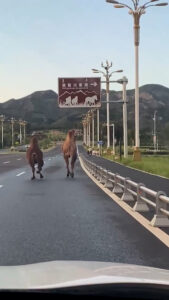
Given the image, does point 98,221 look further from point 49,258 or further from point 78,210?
point 49,258

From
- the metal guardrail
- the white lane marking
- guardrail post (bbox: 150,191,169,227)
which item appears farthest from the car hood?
guardrail post (bbox: 150,191,169,227)

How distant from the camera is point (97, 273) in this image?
3.53 meters

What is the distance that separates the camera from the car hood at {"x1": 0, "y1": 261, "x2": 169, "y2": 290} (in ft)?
10.2

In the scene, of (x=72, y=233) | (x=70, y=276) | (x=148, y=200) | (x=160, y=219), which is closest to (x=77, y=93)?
(x=148, y=200)

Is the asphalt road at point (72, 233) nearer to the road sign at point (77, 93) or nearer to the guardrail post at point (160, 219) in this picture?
the guardrail post at point (160, 219)

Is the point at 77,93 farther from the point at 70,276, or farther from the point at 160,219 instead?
the point at 70,276

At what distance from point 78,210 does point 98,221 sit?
201 centimetres

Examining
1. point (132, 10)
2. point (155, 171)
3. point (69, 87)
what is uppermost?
point (132, 10)

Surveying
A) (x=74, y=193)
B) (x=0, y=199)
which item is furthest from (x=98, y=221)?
(x=74, y=193)

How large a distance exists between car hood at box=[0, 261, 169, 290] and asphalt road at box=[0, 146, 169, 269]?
365 cm

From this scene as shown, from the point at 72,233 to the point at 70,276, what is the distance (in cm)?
686

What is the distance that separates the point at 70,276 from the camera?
11.3 ft

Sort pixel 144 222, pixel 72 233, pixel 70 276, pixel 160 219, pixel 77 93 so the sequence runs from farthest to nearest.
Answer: pixel 77 93 → pixel 144 222 → pixel 160 219 → pixel 72 233 → pixel 70 276

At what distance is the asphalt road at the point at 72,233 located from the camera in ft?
26.5
